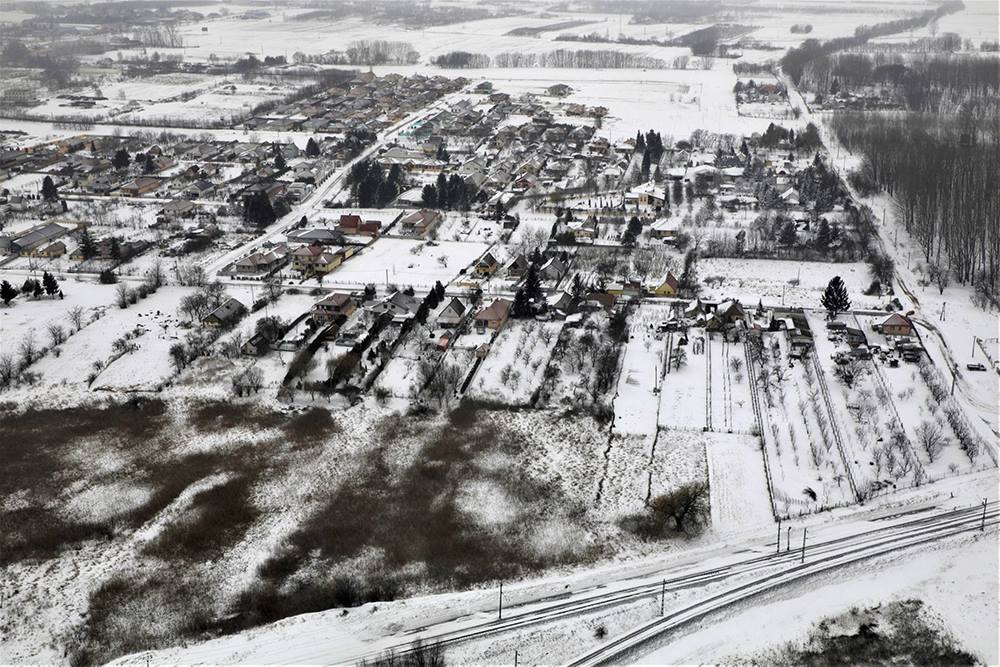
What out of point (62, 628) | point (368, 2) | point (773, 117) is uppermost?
point (368, 2)

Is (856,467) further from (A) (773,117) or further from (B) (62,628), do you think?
(A) (773,117)

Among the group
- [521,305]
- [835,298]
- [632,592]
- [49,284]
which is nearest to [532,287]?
[521,305]

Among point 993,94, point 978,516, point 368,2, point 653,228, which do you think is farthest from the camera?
point 368,2

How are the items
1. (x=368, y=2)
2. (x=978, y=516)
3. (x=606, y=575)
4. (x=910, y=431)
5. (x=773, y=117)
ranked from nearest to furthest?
(x=606, y=575), (x=978, y=516), (x=910, y=431), (x=773, y=117), (x=368, y=2)

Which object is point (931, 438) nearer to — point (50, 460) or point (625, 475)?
point (625, 475)

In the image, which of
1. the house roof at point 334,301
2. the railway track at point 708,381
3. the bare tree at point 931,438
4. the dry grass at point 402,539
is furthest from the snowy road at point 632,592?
the house roof at point 334,301

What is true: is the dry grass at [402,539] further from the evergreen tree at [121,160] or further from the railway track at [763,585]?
the evergreen tree at [121,160]

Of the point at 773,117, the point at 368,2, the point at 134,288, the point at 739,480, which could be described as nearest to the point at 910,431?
the point at 739,480
